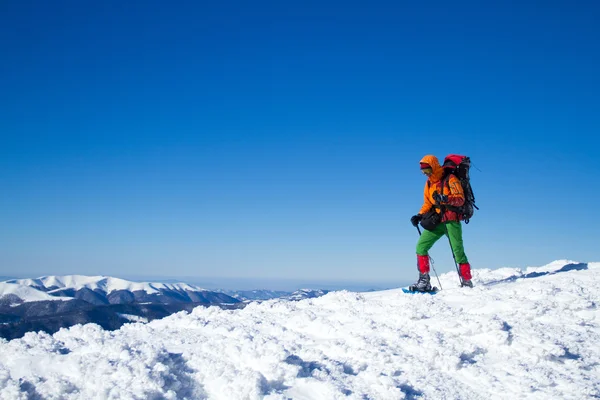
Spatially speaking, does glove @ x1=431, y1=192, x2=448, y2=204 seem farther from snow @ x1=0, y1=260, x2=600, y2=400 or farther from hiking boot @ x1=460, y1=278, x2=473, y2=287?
snow @ x1=0, y1=260, x2=600, y2=400

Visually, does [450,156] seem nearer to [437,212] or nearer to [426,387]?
[437,212]

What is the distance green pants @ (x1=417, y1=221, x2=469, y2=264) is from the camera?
9.70 meters

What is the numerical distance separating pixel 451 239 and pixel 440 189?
124 centimetres

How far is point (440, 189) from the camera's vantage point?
9828mm

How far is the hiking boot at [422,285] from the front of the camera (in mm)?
9609

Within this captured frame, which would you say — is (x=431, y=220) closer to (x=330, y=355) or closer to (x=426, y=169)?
(x=426, y=169)

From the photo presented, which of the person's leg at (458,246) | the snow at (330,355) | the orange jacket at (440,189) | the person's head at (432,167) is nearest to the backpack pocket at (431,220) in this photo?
the orange jacket at (440,189)

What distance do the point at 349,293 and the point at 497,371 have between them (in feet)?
13.3

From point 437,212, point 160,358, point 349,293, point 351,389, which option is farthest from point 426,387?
point 437,212

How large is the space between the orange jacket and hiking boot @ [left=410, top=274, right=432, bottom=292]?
4.79 feet

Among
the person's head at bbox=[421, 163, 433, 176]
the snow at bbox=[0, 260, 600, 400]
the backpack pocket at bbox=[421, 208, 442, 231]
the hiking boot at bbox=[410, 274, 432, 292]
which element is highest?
the person's head at bbox=[421, 163, 433, 176]

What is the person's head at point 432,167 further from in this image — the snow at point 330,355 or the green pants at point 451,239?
the snow at point 330,355

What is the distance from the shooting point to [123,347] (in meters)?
4.79

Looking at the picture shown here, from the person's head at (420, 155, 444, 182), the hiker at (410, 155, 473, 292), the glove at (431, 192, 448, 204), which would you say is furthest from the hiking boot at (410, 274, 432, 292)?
the person's head at (420, 155, 444, 182)
